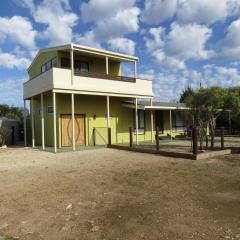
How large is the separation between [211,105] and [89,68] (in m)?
9.02

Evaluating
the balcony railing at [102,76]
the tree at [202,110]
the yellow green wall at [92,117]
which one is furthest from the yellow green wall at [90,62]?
the tree at [202,110]

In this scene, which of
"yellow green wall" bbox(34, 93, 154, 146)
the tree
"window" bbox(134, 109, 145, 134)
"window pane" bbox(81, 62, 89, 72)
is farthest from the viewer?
"window" bbox(134, 109, 145, 134)

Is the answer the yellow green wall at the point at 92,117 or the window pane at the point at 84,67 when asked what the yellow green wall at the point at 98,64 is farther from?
the yellow green wall at the point at 92,117

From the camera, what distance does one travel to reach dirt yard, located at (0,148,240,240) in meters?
5.00

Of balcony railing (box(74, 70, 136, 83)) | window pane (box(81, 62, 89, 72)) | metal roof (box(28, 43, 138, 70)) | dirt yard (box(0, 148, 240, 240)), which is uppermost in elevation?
metal roof (box(28, 43, 138, 70))

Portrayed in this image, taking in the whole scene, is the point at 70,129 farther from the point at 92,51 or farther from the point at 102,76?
the point at 92,51

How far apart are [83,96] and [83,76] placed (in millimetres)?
2536

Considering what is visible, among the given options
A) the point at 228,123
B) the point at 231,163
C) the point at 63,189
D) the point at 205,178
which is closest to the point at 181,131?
the point at 228,123

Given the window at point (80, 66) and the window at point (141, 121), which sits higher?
the window at point (80, 66)

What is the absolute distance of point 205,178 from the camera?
8945mm

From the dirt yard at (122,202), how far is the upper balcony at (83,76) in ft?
24.6

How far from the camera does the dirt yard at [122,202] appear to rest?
5.00 metres

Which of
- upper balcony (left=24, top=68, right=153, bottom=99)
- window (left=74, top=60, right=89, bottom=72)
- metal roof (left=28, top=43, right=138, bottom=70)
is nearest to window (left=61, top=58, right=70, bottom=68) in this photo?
window (left=74, top=60, right=89, bottom=72)

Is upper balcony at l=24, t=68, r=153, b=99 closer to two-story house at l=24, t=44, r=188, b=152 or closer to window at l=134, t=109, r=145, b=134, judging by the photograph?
→ two-story house at l=24, t=44, r=188, b=152
